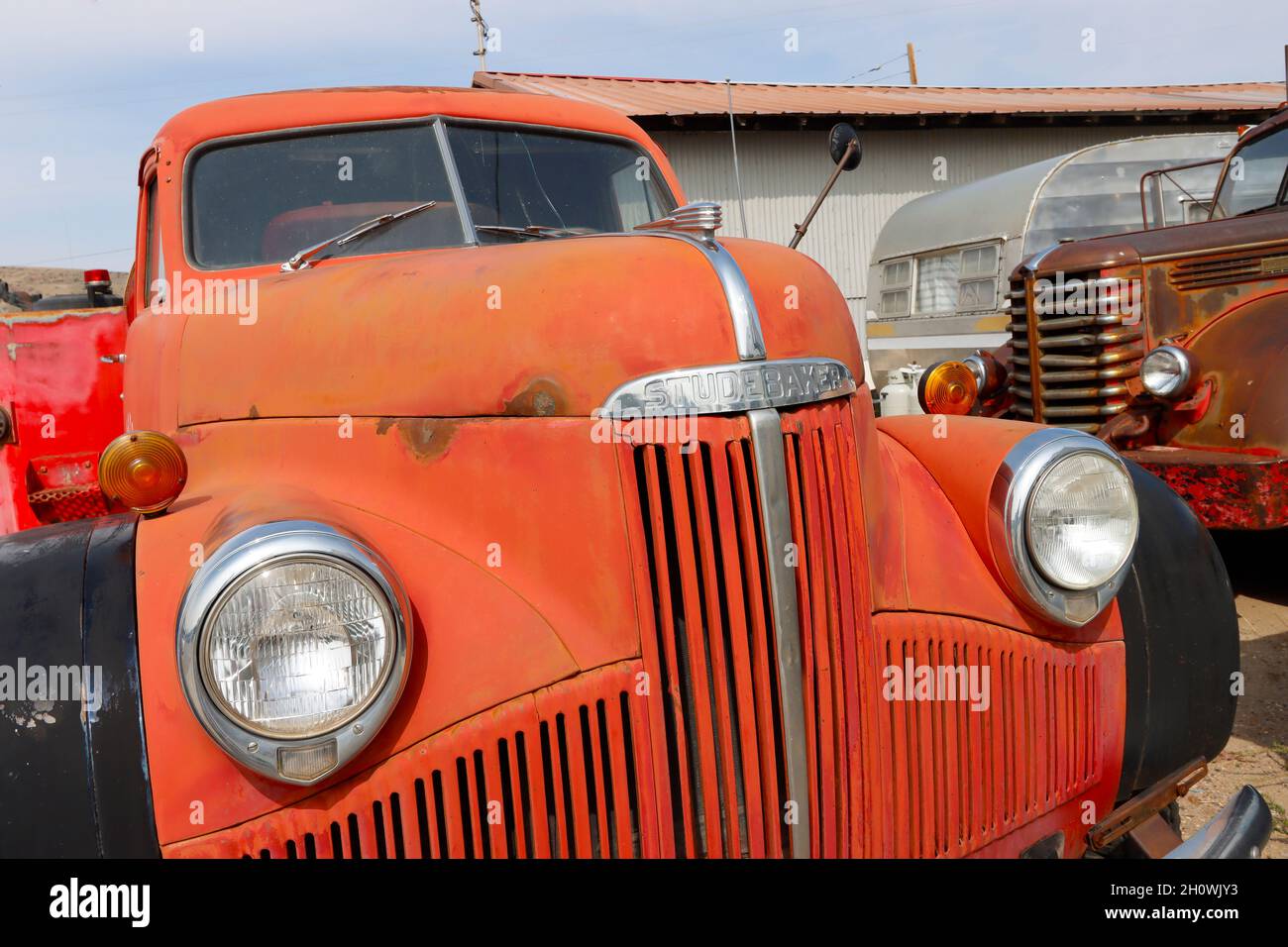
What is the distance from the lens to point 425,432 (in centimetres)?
189

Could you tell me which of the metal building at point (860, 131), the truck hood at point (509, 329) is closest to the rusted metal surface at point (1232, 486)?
the truck hood at point (509, 329)

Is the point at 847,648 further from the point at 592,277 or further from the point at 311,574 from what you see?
the point at 311,574

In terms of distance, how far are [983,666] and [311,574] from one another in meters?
1.33

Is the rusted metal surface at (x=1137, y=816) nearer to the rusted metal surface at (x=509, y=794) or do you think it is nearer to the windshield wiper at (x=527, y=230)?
the rusted metal surface at (x=509, y=794)

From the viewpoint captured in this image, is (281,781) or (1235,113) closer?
(281,781)

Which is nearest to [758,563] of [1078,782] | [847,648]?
[847,648]

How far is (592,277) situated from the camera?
1.85m

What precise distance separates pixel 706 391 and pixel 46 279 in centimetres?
2569

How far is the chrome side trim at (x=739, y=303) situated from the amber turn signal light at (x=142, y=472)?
1058mm

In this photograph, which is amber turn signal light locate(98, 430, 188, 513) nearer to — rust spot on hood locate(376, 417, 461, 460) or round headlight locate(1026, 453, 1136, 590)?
rust spot on hood locate(376, 417, 461, 460)

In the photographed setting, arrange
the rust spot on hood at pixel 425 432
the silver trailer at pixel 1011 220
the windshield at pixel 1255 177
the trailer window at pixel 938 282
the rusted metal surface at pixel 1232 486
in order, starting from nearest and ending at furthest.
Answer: the rust spot on hood at pixel 425 432 < the rusted metal surface at pixel 1232 486 < the windshield at pixel 1255 177 < the silver trailer at pixel 1011 220 < the trailer window at pixel 938 282

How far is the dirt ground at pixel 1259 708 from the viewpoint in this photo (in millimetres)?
3168

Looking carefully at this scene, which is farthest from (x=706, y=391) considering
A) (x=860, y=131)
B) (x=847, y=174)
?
(x=860, y=131)

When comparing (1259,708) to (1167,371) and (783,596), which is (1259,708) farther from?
(783,596)
